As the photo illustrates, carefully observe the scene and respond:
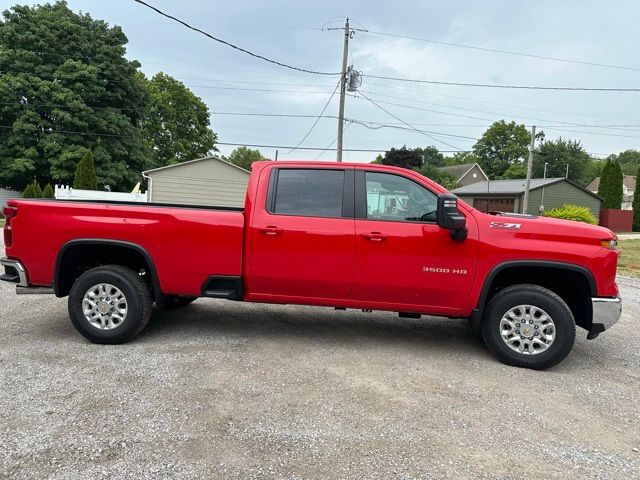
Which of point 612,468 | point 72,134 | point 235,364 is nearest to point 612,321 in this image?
point 612,468

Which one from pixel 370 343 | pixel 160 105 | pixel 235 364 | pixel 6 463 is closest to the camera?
pixel 6 463

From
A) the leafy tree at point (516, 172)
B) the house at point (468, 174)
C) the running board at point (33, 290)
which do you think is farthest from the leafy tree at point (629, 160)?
the running board at point (33, 290)

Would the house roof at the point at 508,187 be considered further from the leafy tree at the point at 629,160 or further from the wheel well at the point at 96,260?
Answer: the leafy tree at the point at 629,160

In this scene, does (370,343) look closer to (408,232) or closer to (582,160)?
(408,232)

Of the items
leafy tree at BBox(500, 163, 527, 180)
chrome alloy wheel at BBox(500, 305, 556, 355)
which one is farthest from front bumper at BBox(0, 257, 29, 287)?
leafy tree at BBox(500, 163, 527, 180)

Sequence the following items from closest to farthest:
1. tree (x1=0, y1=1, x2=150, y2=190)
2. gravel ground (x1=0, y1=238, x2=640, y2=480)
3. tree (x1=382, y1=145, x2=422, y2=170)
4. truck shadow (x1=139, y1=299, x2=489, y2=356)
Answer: gravel ground (x1=0, y1=238, x2=640, y2=480)
truck shadow (x1=139, y1=299, x2=489, y2=356)
tree (x1=0, y1=1, x2=150, y2=190)
tree (x1=382, y1=145, x2=422, y2=170)

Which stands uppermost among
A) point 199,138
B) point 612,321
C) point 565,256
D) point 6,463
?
point 199,138

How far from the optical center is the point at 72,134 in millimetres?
30375

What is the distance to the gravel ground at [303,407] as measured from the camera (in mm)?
2732

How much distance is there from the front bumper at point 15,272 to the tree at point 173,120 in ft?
152

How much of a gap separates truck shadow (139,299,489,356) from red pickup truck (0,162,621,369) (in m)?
0.58

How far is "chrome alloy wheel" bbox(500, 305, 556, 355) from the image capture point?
171 inches

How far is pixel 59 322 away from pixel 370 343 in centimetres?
371

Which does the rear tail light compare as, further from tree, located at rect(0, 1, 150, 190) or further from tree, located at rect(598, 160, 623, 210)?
tree, located at rect(598, 160, 623, 210)
